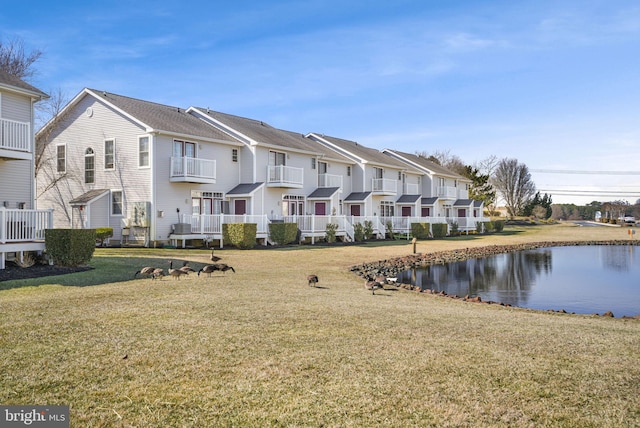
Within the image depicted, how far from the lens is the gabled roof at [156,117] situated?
25.4 m

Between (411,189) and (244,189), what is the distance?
2268 cm

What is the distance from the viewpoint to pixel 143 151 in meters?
25.4

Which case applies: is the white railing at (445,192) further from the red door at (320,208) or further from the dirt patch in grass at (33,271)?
the dirt patch in grass at (33,271)

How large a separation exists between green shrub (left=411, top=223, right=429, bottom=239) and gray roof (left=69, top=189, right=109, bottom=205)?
22.6 metres

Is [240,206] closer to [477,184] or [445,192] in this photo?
[445,192]

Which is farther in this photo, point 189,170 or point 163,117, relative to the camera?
point 163,117

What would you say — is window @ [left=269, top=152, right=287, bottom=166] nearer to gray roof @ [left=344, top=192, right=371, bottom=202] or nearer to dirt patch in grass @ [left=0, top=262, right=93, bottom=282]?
gray roof @ [left=344, top=192, right=371, bottom=202]

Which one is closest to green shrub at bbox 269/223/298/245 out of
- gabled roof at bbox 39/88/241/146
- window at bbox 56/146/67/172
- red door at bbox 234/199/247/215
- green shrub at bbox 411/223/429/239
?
red door at bbox 234/199/247/215

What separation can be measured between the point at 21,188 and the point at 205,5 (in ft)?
29.9

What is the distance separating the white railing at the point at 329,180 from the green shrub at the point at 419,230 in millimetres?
6902

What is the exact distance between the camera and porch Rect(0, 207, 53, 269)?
13680 millimetres

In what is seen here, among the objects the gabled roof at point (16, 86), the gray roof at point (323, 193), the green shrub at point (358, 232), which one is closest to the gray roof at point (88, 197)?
the gabled roof at point (16, 86)

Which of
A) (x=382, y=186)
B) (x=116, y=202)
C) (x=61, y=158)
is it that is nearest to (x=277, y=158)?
(x=116, y=202)

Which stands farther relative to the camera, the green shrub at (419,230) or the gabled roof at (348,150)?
the gabled roof at (348,150)
